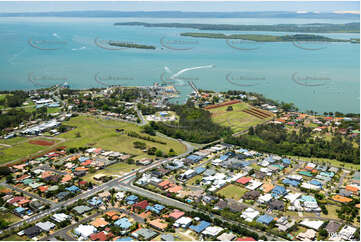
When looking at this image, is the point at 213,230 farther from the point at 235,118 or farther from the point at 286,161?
the point at 235,118

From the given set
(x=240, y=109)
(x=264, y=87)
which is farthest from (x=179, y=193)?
(x=264, y=87)

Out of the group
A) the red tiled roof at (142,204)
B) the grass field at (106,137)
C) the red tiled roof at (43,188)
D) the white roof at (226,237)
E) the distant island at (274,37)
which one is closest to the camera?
the white roof at (226,237)

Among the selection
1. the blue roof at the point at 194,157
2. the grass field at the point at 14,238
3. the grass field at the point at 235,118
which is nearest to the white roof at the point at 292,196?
the blue roof at the point at 194,157

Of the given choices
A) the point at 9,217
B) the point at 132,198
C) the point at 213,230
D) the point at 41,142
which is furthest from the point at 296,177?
the point at 41,142

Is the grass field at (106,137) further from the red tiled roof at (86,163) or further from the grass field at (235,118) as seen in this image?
Answer: the grass field at (235,118)

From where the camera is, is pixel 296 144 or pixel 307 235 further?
pixel 296 144
